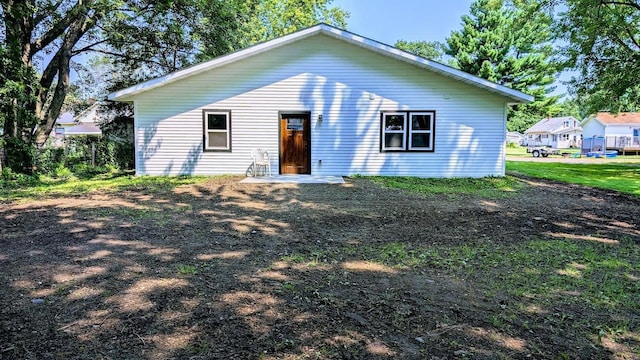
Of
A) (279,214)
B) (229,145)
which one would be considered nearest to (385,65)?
(229,145)

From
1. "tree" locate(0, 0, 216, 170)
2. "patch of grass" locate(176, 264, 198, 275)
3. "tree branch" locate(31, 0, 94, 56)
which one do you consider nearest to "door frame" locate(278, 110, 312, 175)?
"tree" locate(0, 0, 216, 170)

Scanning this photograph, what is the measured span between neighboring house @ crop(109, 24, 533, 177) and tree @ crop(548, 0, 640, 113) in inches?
339

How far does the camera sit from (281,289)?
354 cm

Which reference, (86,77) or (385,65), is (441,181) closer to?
(385,65)

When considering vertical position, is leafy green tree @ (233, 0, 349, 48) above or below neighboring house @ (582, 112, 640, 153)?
above

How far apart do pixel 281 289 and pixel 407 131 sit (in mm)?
9443

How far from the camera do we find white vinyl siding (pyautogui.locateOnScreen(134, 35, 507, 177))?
11.8 meters

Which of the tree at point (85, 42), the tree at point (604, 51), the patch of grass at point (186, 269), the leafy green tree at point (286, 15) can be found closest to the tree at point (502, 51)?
the tree at point (604, 51)

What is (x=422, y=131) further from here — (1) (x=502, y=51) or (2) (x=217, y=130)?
(1) (x=502, y=51)

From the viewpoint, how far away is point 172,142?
12.1 metres

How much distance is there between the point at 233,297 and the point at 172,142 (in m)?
9.81

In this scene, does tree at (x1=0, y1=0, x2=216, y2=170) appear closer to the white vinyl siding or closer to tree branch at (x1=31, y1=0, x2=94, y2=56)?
tree branch at (x1=31, y1=0, x2=94, y2=56)

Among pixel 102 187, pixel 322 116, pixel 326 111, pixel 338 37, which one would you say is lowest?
pixel 102 187

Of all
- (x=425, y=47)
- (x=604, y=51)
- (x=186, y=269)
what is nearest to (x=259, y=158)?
(x=186, y=269)
